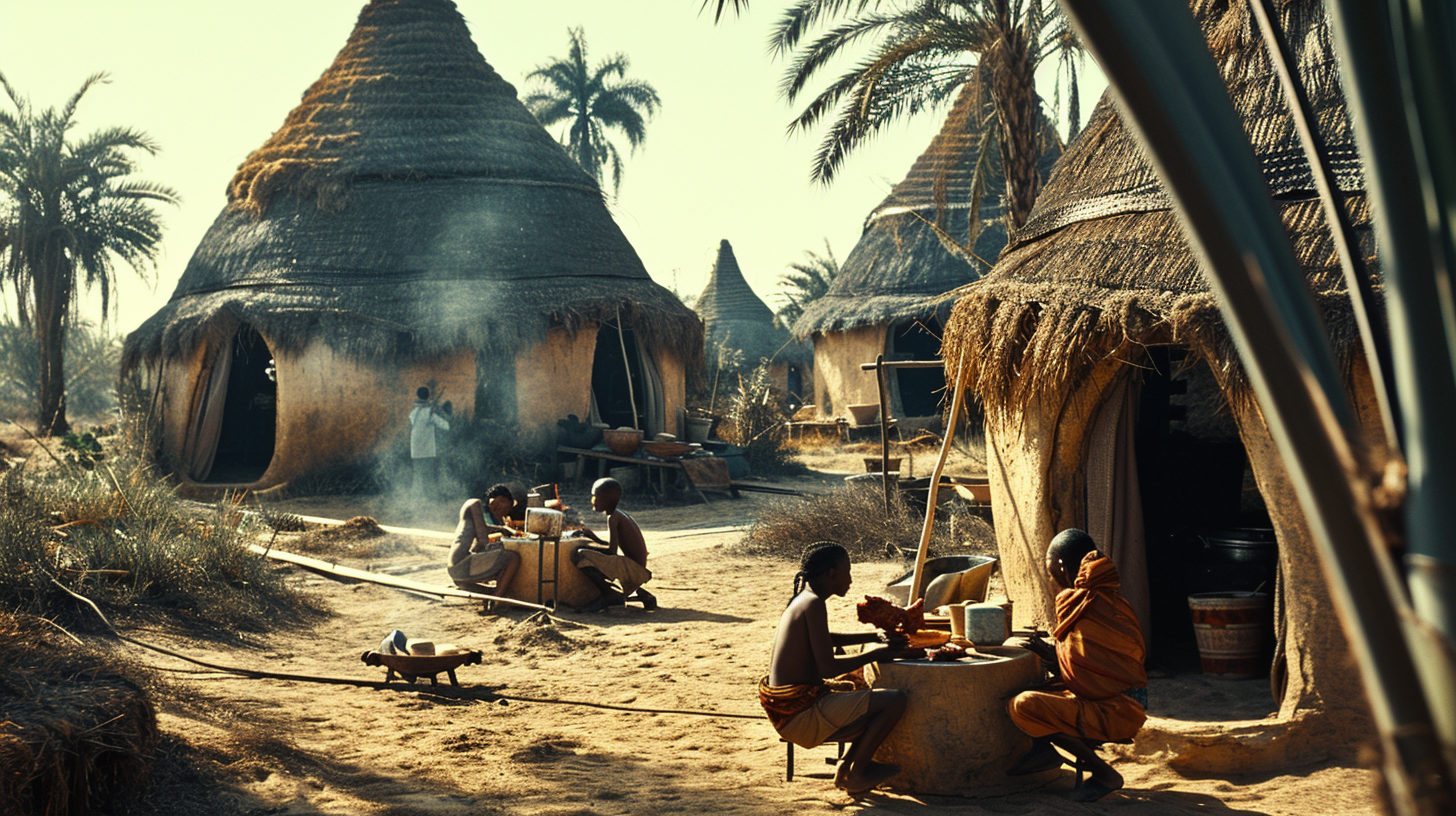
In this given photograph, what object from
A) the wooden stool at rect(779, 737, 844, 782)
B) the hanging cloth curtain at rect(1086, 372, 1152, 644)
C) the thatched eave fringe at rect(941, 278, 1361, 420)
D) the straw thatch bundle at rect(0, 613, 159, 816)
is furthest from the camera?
the hanging cloth curtain at rect(1086, 372, 1152, 644)

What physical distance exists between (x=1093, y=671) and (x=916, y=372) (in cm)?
1894

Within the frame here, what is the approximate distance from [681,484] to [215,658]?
8255 mm

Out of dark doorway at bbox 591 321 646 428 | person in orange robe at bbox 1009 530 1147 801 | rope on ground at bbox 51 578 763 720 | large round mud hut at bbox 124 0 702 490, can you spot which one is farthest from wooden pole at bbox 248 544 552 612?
dark doorway at bbox 591 321 646 428

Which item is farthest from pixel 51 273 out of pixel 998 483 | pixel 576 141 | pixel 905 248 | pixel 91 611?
pixel 998 483

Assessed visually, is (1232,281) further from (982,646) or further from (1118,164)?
(1118,164)

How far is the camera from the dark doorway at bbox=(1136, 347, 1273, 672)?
23.1ft

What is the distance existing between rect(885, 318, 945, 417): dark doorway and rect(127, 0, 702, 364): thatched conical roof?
6.93 meters

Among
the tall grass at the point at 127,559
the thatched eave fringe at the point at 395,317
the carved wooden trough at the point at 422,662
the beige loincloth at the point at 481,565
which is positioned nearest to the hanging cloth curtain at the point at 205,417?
the thatched eave fringe at the point at 395,317

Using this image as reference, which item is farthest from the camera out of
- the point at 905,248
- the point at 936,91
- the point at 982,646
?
the point at 905,248

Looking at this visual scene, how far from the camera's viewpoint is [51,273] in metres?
21.4

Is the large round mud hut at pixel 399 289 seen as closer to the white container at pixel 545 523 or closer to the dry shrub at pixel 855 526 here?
the dry shrub at pixel 855 526

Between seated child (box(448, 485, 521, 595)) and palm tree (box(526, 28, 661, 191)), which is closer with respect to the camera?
seated child (box(448, 485, 521, 595))

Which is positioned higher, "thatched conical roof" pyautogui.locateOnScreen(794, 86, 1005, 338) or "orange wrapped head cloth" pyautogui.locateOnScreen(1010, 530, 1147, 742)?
"thatched conical roof" pyautogui.locateOnScreen(794, 86, 1005, 338)

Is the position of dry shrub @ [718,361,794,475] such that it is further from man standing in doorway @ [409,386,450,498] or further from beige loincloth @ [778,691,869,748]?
beige loincloth @ [778,691,869,748]
